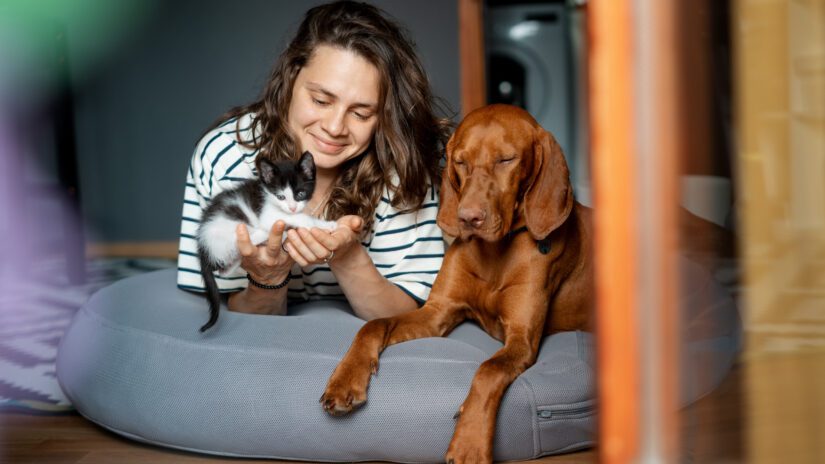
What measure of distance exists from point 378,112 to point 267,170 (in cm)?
38

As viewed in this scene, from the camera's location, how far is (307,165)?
202 centimetres

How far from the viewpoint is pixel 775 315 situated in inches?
36.0

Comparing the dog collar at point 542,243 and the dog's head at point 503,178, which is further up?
the dog's head at point 503,178

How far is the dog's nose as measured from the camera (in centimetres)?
180

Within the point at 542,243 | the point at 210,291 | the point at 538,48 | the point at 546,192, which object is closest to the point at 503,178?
the point at 546,192

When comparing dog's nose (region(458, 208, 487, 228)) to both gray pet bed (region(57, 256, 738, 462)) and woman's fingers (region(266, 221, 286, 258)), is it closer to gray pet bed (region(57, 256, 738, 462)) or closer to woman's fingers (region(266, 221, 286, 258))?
gray pet bed (region(57, 256, 738, 462))

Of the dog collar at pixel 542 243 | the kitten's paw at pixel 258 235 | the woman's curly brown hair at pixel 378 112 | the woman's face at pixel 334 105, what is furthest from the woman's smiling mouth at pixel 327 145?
the dog collar at pixel 542 243

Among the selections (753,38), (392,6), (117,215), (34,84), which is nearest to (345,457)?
(753,38)

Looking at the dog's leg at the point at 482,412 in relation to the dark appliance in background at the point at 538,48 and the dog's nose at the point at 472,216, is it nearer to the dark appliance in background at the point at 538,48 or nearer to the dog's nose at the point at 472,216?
the dog's nose at the point at 472,216

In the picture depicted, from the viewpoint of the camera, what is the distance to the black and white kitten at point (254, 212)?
6.47 ft

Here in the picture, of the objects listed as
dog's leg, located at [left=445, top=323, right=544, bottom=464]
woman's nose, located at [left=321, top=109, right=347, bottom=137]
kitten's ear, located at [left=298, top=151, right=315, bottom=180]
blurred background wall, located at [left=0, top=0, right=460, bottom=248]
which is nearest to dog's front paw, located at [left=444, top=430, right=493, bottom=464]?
dog's leg, located at [left=445, top=323, right=544, bottom=464]

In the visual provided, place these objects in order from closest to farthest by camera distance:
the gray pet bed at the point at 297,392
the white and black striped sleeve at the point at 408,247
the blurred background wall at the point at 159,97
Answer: the gray pet bed at the point at 297,392 < the white and black striped sleeve at the point at 408,247 < the blurred background wall at the point at 159,97

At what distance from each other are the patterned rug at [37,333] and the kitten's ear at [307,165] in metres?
0.98

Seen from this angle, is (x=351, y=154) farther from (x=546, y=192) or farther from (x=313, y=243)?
(x=546, y=192)
